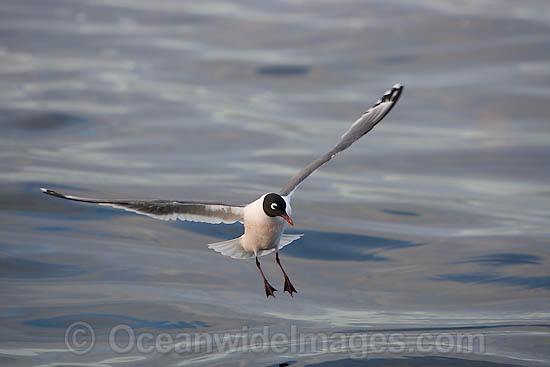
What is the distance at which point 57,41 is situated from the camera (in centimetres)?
2455

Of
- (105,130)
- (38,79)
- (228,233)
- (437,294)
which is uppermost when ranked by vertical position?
(38,79)

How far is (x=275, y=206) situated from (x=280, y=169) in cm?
870

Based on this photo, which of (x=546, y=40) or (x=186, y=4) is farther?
(x=186, y=4)

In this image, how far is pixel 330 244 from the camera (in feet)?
40.6

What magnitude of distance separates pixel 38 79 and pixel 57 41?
3693 mm

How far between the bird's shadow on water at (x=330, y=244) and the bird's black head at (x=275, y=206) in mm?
5053

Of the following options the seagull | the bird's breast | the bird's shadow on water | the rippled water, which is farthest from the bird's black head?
the bird's shadow on water

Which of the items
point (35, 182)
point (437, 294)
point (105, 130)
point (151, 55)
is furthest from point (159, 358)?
point (151, 55)

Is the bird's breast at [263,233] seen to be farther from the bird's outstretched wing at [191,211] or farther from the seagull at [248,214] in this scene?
the bird's outstretched wing at [191,211]

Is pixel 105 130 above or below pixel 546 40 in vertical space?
below

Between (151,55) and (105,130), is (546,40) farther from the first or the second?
(105,130)

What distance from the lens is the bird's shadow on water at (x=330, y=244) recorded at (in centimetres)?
1199

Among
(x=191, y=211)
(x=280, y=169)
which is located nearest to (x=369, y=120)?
(x=191, y=211)

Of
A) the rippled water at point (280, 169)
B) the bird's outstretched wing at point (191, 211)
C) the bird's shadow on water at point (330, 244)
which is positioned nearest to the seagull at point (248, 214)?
the bird's outstretched wing at point (191, 211)
